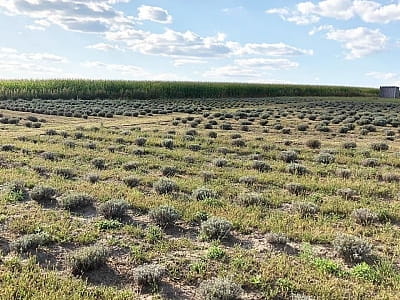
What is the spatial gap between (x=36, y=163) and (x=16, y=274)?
8.85 meters

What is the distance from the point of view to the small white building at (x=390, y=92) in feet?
280

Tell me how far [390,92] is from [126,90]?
5480cm

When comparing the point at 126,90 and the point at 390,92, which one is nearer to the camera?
the point at 126,90

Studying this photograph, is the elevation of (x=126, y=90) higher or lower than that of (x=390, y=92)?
lower

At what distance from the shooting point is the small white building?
85469mm

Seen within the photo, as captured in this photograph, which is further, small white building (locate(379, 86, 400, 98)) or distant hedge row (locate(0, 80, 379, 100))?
small white building (locate(379, 86, 400, 98))

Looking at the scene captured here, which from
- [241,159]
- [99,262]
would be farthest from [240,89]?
Result: [99,262]

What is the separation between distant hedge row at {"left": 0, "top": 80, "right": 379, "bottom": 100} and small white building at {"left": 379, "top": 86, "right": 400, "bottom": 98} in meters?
12.9

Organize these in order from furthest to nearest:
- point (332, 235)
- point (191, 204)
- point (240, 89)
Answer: point (240, 89)
point (191, 204)
point (332, 235)

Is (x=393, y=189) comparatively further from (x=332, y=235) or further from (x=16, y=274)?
(x=16, y=274)

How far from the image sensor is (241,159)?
55.0ft

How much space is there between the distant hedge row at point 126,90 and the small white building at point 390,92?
1288cm

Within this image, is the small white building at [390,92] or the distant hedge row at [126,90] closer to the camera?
the distant hedge row at [126,90]

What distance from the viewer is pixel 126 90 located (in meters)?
69.1
